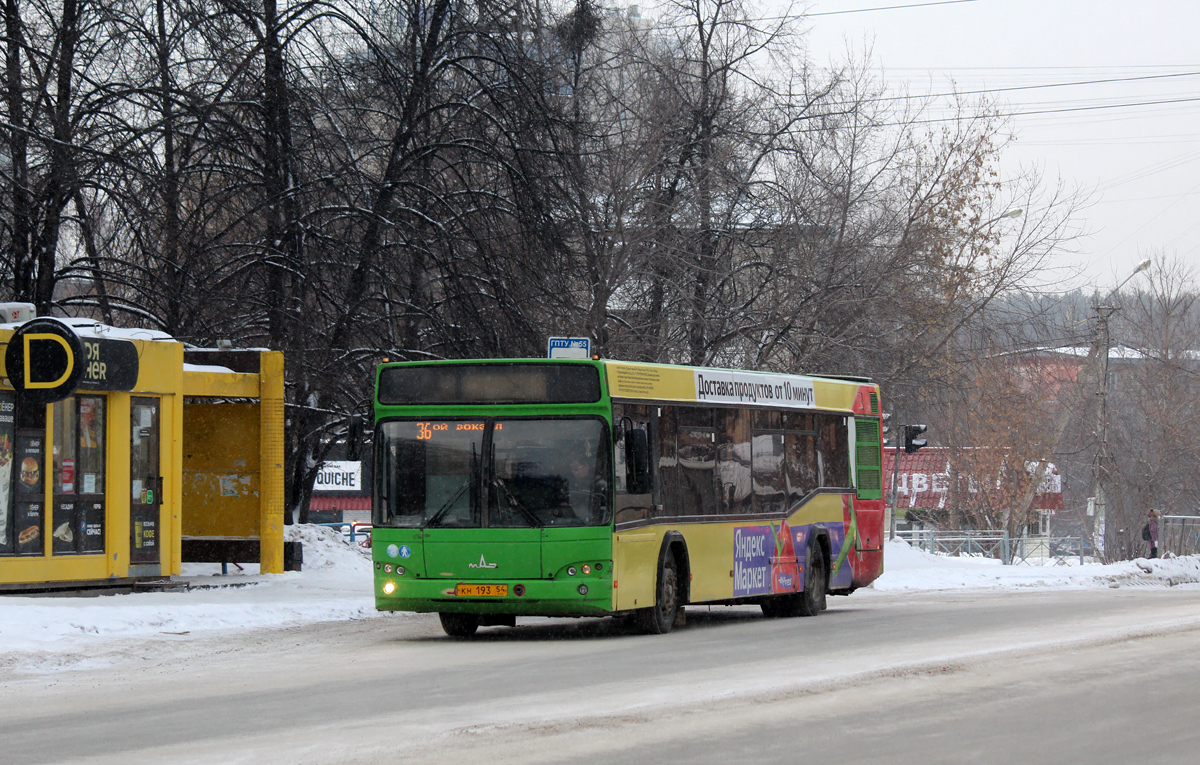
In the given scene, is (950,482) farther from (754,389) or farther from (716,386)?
(716,386)

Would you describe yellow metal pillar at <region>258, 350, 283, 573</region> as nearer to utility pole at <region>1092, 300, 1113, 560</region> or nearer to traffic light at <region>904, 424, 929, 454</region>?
traffic light at <region>904, 424, 929, 454</region>

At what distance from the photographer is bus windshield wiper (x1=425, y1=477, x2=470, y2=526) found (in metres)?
14.9

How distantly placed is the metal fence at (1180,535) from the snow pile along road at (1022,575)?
695cm

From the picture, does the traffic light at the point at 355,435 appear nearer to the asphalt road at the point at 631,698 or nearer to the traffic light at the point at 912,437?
the asphalt road at the point at 631,698

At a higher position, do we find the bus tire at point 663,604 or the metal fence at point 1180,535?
the bus tire at point 663,604

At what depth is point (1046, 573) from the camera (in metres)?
33.3

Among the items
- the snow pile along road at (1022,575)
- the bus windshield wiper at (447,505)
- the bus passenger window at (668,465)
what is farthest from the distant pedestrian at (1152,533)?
the bus windshield wiper at (447,505)

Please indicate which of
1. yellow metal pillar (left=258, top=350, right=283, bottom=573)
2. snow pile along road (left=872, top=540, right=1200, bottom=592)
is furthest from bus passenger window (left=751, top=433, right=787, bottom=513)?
snow pile along road (left=872, top=540, right=1200, bottom=592)

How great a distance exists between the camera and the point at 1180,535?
4225 cm

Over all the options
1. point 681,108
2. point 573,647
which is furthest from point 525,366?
point 681,108

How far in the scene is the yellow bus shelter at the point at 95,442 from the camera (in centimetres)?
1761

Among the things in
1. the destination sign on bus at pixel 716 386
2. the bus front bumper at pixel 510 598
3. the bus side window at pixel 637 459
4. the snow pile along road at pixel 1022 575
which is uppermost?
the destination sign on bus at pixel 716 386

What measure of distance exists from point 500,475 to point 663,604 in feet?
7.87

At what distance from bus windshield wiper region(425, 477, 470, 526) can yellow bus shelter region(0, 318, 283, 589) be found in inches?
208
